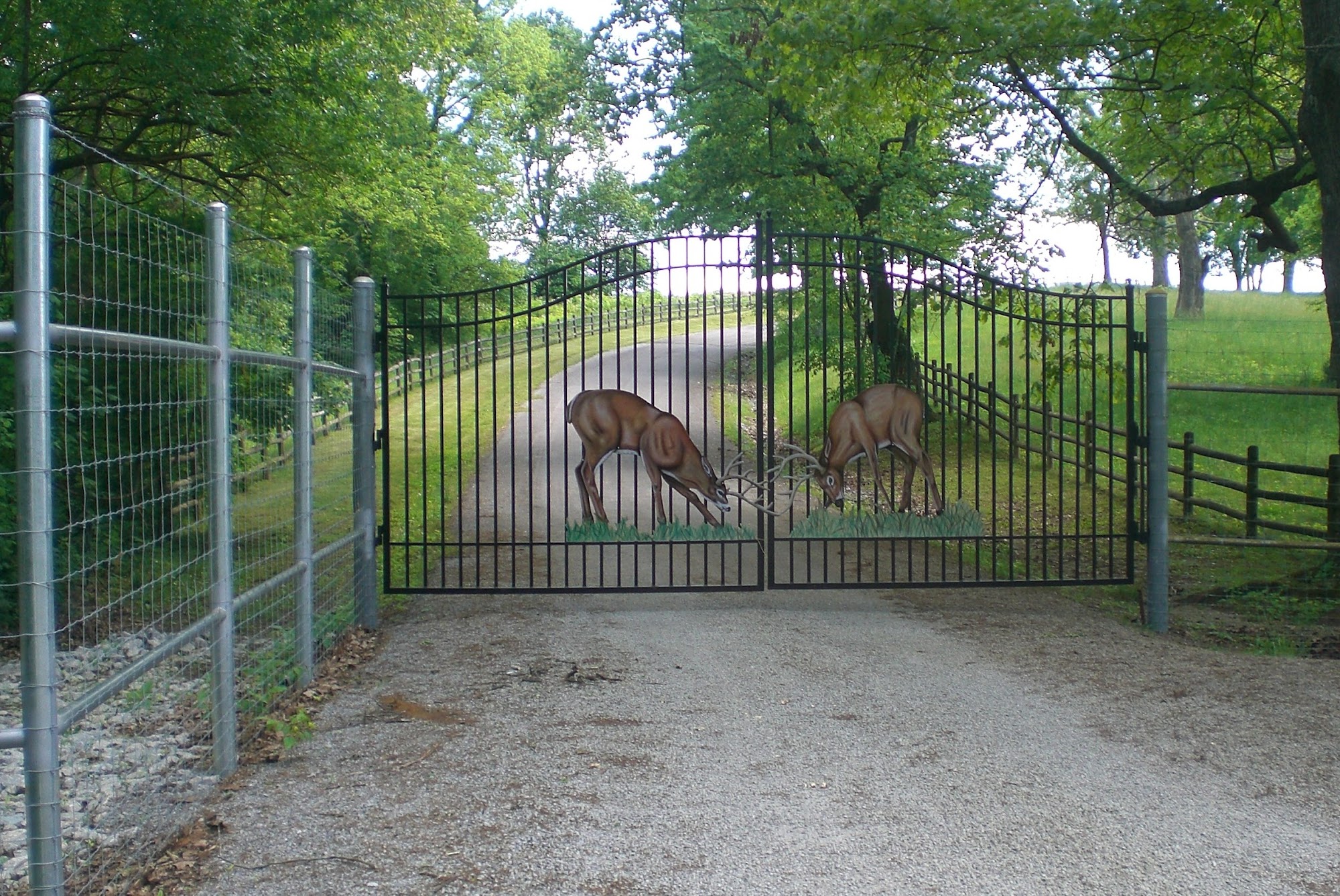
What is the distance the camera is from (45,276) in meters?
3.50

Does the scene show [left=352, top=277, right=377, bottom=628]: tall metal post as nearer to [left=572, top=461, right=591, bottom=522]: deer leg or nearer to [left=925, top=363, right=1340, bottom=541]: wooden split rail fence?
[left=572, top=461, right=591, bottom=522]: deer leg

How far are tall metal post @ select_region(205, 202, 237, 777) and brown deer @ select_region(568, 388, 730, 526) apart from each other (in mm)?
4054

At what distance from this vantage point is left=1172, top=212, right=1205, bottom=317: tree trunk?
31562mm

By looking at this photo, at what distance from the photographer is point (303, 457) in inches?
261

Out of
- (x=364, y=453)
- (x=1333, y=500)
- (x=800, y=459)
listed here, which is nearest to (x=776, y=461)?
(x=800, y=459)

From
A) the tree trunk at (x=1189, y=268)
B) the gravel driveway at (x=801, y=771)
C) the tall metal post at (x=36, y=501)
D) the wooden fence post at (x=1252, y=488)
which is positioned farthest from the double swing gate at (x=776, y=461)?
the tree trunk at (x=1189, y=268)

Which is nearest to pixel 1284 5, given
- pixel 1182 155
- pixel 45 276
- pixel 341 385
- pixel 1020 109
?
pixel 1182 155

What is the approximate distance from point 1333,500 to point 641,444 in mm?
5884

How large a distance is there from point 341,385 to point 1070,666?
5.45 metres

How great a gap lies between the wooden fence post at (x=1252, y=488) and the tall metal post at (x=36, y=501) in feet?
36.4

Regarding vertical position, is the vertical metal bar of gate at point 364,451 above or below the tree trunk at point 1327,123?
below

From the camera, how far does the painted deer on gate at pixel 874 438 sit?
930cm

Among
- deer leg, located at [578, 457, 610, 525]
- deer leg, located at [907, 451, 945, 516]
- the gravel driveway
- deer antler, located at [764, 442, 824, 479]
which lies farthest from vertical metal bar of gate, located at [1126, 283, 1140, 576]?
deer leg, located at [578, 457, 610, 525]

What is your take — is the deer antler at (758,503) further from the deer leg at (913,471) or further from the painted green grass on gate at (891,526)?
the deer leg at (913,471)
